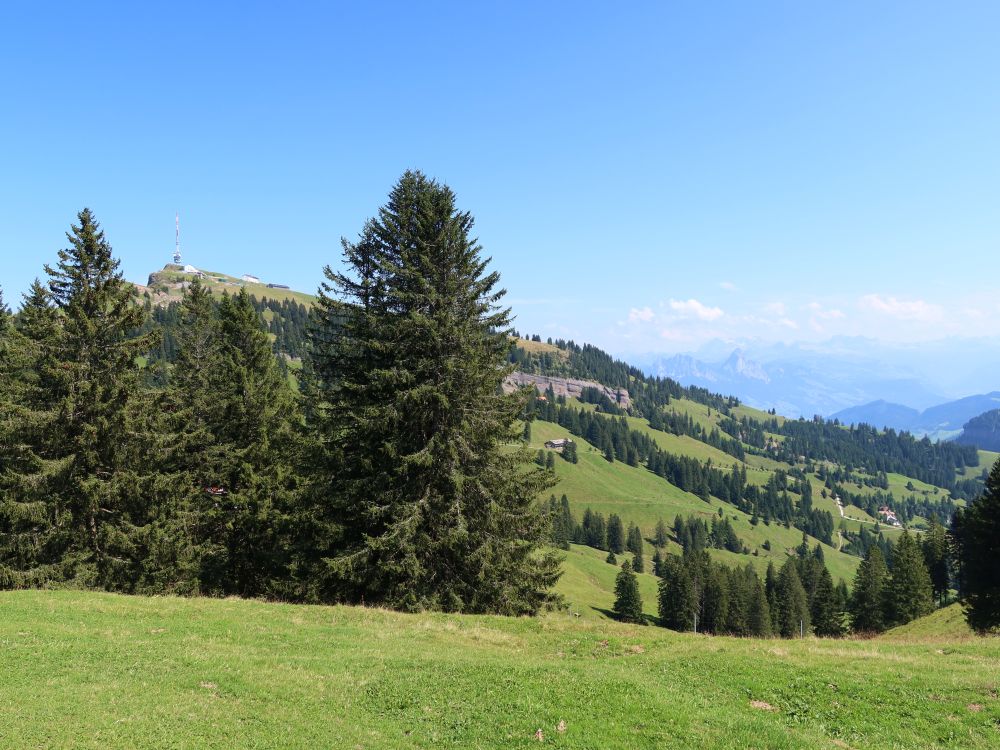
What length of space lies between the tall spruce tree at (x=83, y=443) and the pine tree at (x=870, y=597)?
98514 mm

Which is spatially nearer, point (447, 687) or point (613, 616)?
point (447, 687)

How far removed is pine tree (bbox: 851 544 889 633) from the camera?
281 ft

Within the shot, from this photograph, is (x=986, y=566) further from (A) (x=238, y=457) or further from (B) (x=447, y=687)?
(A) (x=238, y=457)

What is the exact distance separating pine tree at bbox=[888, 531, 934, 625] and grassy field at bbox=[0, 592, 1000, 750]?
73600mm

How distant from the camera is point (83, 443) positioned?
27.0m

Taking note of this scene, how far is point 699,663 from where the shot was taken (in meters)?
17.8

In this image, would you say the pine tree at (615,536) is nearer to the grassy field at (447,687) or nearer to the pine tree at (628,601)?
the pine tree at (628,601)

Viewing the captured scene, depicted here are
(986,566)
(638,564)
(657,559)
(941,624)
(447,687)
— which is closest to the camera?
(447,687)

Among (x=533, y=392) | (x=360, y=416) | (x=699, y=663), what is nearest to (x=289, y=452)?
(x=360, y=416)

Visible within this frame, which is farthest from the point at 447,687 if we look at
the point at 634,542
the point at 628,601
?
the point at 634,542

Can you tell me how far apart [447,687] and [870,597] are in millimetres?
101263

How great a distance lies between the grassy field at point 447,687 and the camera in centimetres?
1254

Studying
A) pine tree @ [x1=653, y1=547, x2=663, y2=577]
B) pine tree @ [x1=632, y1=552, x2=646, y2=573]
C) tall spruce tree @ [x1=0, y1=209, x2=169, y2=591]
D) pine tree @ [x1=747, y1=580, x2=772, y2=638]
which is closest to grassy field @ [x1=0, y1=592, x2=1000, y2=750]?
tall spruce tree @ [x1=0, y1=209, x2=169, y2=591]

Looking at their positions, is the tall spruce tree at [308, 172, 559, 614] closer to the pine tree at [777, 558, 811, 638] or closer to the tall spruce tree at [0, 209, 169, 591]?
the tall spruce tree at [0, 209, 169, 591]
